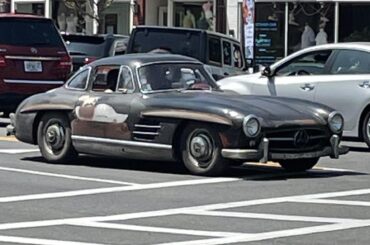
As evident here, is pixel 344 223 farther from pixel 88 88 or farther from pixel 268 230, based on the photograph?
pixel 88 88

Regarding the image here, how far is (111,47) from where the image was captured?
964 inches

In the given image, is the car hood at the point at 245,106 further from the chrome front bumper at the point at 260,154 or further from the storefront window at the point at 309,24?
the storefront window at the point at 309,24

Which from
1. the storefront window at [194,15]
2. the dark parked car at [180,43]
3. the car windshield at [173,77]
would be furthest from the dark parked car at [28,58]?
the storefront window at [194,15]

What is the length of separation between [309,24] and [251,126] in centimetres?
1807

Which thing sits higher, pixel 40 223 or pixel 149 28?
pixel 149 28

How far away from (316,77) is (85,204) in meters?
6.82

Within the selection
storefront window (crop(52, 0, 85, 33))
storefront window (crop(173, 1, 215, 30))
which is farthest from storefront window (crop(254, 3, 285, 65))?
storefront window (crop(52, 0, 85, 33))

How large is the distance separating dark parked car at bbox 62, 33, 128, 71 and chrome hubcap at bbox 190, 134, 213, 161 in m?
11.6

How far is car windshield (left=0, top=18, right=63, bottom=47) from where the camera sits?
64.7 feet

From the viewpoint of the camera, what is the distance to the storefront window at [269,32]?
3052cm

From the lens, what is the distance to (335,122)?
13.0 m

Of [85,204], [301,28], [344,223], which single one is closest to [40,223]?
[85,204]

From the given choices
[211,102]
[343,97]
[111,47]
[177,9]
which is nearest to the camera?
[211,102]

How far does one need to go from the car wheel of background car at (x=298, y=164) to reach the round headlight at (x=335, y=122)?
19.9 inches
